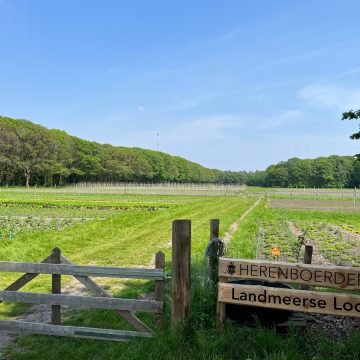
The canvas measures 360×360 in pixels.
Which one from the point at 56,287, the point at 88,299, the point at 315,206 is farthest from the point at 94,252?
the point at 315,206

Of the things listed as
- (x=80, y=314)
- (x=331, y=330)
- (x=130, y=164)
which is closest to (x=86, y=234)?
(x=80, y=314)

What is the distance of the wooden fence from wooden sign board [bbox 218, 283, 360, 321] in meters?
0.88

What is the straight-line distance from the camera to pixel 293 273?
4.52m

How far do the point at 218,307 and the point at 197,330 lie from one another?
39cm

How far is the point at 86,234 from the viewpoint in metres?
15.0

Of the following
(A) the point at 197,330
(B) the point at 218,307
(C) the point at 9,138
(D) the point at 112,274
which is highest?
(C) the point at 9,138

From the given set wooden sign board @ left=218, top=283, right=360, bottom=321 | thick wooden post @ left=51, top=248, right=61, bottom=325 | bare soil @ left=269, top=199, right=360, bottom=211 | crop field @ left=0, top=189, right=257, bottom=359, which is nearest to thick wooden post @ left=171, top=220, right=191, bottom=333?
wooden sign board @ left=218, top=283, right=360, bottom=321

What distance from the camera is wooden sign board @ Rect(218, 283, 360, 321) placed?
4289 millimetres

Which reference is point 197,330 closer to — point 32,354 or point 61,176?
point 32,354

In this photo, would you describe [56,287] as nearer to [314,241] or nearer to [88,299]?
[88,299]

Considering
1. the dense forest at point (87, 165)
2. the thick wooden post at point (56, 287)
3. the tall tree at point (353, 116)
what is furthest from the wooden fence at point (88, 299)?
the dense forest at point (87, 165)

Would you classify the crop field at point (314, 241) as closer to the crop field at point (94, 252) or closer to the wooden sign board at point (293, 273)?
the crop field at point (94, 252)

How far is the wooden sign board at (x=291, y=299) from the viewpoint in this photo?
4.29 m

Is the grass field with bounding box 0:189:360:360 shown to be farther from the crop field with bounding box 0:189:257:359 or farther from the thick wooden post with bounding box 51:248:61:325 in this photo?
the thick wooden post with bounding box 51:248:61:325
